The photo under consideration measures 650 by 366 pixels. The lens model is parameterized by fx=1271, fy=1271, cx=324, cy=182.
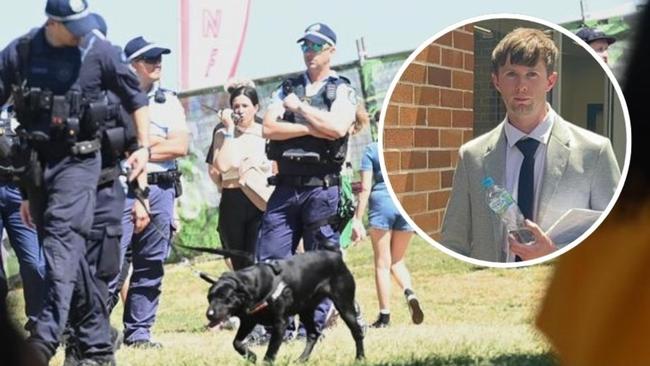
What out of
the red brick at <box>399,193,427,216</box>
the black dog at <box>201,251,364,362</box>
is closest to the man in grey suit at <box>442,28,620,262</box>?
the red brick at <box>399,193,427,216</box>

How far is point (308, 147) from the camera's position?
14.0 ft

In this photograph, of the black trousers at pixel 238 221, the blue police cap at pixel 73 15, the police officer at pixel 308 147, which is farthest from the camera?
the black trousers at pixel 238 221

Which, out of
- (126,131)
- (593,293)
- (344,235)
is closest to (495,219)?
(344,235)

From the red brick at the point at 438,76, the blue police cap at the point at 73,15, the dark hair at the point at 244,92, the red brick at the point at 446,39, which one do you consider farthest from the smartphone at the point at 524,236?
the blue police cap at the point at 73,15

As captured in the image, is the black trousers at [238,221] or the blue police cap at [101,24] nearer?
the blue police cap at [101,24]

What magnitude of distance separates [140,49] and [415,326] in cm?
154

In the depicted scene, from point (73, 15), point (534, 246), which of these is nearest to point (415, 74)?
point (534, 246)

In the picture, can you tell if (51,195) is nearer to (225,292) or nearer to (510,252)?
(225,292)

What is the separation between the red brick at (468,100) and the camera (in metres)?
4.29

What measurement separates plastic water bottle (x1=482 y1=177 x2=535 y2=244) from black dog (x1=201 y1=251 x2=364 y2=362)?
0.59 metres

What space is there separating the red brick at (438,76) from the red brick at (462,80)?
0.02 meters

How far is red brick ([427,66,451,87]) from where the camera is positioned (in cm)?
444

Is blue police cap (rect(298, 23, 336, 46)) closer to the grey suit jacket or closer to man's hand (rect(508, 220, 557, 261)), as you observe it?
the grey suit jacket

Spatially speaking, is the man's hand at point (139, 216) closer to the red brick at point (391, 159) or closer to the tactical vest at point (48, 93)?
the tactical vest at point (48, 93)
